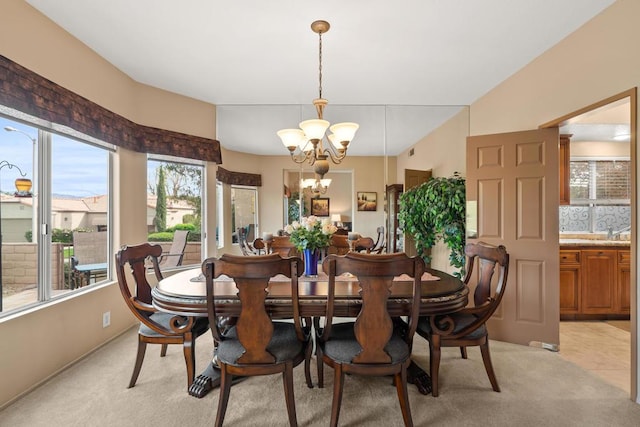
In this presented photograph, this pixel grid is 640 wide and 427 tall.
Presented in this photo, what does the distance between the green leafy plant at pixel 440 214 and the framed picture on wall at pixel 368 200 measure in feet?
1.89

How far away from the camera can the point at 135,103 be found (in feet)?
11.5

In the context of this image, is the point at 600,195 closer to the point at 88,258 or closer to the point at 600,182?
the point at 600,182

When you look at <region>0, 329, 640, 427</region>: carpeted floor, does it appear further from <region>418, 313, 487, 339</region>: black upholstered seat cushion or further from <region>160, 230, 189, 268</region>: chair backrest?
Result: <region>160, 230, 189, 268</region>: chair backrest

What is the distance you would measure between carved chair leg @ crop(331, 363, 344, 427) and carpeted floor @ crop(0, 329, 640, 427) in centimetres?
17

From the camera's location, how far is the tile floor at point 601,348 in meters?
2.49

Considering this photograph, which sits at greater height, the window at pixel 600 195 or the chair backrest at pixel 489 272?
the window at pixel 600 195

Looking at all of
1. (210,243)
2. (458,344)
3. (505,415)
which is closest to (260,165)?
(210,243)

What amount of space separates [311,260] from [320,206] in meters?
2.73

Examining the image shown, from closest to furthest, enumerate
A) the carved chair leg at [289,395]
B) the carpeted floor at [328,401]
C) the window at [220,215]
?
the carved chair leg at [289,395] < the carpeted floor at [328,401] < the window at [220,215]

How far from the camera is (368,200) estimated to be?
14.7 ft

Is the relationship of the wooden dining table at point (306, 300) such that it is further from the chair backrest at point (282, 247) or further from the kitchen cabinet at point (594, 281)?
A: the kitchen cabinet at point (594, 281)

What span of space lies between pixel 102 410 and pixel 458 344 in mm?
2378

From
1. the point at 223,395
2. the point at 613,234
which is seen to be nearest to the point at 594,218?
the point at 613,234

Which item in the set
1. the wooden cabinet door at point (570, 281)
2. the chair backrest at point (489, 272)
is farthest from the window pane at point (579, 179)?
the chair backrest at point (489, 272)
